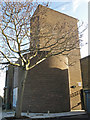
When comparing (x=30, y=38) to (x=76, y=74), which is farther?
(x=76, y=74)

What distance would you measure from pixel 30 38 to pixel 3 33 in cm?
241

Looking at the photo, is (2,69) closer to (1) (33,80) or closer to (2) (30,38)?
(2) (30,38)

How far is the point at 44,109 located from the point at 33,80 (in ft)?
12.6

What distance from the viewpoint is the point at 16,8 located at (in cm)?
1102

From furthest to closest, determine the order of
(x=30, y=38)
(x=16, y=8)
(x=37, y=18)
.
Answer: (x=37, y=18) → (x=30, y=38) → (x=16, y=8)

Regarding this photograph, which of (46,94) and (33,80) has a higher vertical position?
(33,80)

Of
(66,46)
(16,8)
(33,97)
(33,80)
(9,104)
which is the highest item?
(16,8)

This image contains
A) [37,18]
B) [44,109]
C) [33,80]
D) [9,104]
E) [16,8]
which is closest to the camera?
[16,8]

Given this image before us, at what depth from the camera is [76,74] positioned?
73.0 ft

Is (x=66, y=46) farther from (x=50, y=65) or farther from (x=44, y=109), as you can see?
(x=44, y=109)

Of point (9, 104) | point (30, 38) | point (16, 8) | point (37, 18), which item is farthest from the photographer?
point (9, 104)

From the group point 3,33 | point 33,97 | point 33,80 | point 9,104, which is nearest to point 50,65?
point 33,80

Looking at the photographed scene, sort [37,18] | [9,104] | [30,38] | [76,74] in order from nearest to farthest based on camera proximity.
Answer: [30,38] < [37,18] < [76,74] < [9,104]

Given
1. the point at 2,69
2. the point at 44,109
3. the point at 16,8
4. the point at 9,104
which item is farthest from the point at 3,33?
the point at 9,104
